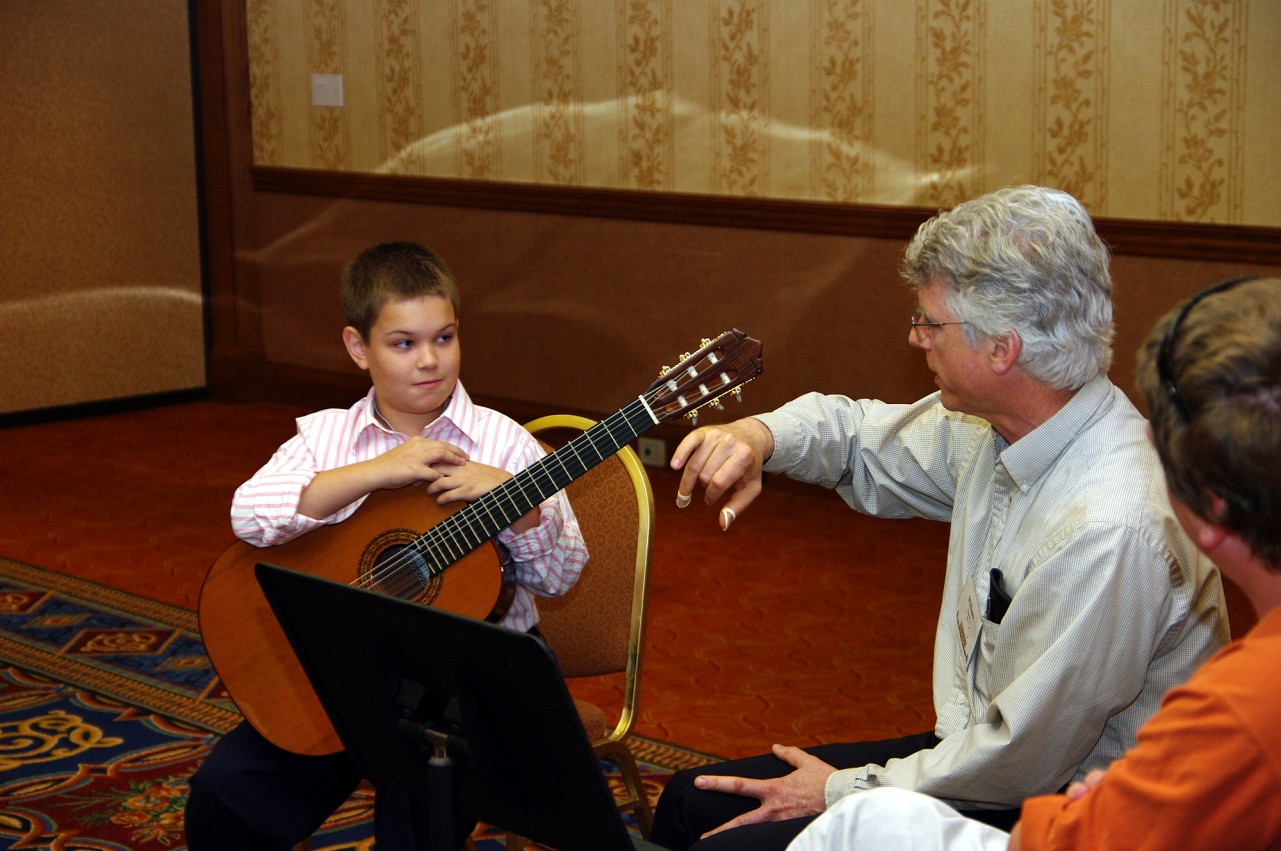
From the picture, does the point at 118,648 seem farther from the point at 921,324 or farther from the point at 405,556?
the point at 921,324

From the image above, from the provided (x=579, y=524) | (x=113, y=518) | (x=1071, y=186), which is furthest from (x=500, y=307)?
(x=579, y=524)

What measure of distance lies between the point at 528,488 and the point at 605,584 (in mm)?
337

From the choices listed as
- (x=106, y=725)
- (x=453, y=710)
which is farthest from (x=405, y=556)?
(x=106, y=725)

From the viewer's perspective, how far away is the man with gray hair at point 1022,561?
1679 mm

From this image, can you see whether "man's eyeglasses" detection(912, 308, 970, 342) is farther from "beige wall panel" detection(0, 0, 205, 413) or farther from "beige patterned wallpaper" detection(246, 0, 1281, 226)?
"beige wall panel" detection(0, 0, 205, 413)

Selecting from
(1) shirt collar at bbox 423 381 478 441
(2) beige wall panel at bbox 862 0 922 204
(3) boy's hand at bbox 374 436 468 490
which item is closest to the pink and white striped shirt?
(1) shirt collar at bbox 423 381 478 441

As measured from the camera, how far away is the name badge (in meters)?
1.90

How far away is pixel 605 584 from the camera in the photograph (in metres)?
2.39

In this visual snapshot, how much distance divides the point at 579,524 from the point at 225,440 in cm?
470

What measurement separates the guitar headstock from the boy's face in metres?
0.45

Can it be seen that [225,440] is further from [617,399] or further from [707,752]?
[707,752]

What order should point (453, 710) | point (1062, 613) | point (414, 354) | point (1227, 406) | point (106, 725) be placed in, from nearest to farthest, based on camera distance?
point (1227, 406) < point (453, 710) < point (1062, 613) < point (414, 354) < point (106, 725)

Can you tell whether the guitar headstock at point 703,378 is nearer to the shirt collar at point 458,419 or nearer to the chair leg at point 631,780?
the shirt collar at point 458,419

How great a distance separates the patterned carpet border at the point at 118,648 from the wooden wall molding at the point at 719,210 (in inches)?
102
